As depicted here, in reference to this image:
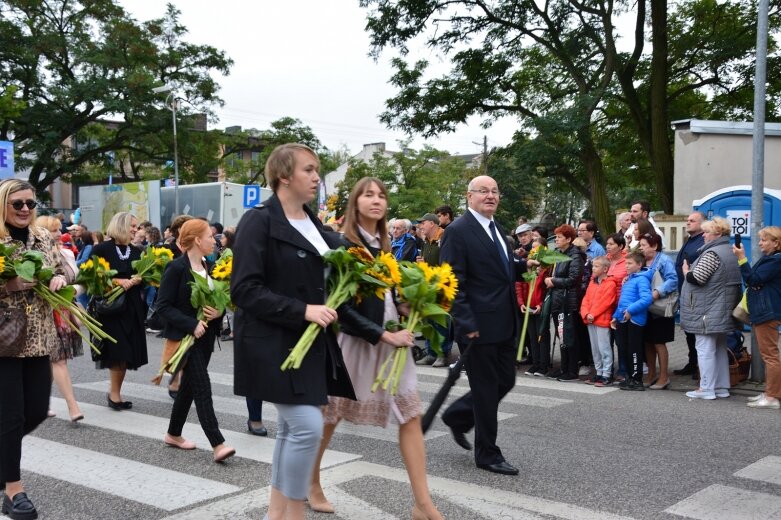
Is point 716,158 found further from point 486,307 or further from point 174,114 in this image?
point 174,114

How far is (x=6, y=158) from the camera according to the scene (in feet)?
67.9

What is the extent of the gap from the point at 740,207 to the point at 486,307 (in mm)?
9965

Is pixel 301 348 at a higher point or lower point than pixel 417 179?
lower

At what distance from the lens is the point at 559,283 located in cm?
1008

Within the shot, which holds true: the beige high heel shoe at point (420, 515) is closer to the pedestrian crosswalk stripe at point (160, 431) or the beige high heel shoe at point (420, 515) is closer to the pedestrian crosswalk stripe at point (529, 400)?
the pedestrian crosswalk stripe at point (160, 431)

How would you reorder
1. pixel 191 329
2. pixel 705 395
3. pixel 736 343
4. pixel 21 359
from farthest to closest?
pixel 736 343 → pixel 705 395 → pixel 191 329 → pixel 21 359

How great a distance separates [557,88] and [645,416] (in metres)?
17.8

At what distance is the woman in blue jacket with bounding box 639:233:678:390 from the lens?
9.48 m

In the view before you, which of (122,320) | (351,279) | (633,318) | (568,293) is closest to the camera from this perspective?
(351,279)

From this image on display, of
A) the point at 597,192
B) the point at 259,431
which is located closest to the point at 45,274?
the point at 259,431

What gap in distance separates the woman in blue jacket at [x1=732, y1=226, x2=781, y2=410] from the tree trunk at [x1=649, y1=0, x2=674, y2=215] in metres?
12.8

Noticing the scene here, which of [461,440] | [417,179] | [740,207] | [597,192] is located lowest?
[461,440]

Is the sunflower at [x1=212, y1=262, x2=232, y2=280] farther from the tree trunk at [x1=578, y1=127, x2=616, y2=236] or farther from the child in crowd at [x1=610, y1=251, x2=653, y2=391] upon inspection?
the tree trunk at [x1=578, y1=127, x2=616, y2=236]

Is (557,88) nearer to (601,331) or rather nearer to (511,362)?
(601,331)
